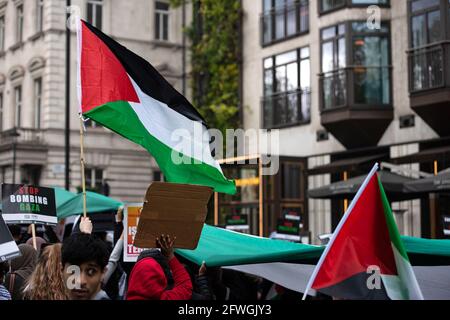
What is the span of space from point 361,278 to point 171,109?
4231mm

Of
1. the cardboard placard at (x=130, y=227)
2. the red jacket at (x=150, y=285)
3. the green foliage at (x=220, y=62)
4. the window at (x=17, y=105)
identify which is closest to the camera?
the red jacket at (x=150, y=285)

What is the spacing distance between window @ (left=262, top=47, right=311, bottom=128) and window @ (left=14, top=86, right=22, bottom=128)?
43.1ft

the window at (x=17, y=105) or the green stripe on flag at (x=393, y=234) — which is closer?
the green stripe on flag at (x=393, y=234)

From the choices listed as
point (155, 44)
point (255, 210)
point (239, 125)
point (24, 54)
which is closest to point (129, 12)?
point (155, 44)

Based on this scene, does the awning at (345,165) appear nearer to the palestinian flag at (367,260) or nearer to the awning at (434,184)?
the awning at (434,184)

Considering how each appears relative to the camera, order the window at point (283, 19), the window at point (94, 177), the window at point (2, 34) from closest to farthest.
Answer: the window at point (283, 19), the window at point (94, 177), the window at point (2, 34)

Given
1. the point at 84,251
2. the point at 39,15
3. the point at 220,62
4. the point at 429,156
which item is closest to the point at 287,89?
the point at 220,62

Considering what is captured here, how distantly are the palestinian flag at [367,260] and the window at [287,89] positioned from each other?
22.8 metres

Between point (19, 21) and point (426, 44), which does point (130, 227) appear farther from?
point (19, 21)

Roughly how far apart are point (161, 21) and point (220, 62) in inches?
331

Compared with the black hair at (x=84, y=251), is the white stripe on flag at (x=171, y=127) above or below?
above

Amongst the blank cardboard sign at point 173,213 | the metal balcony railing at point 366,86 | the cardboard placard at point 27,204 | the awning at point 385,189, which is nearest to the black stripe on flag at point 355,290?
the blank cardboard sign at point 173,213

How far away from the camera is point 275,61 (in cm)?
3055

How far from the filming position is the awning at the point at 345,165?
26.1 metres
